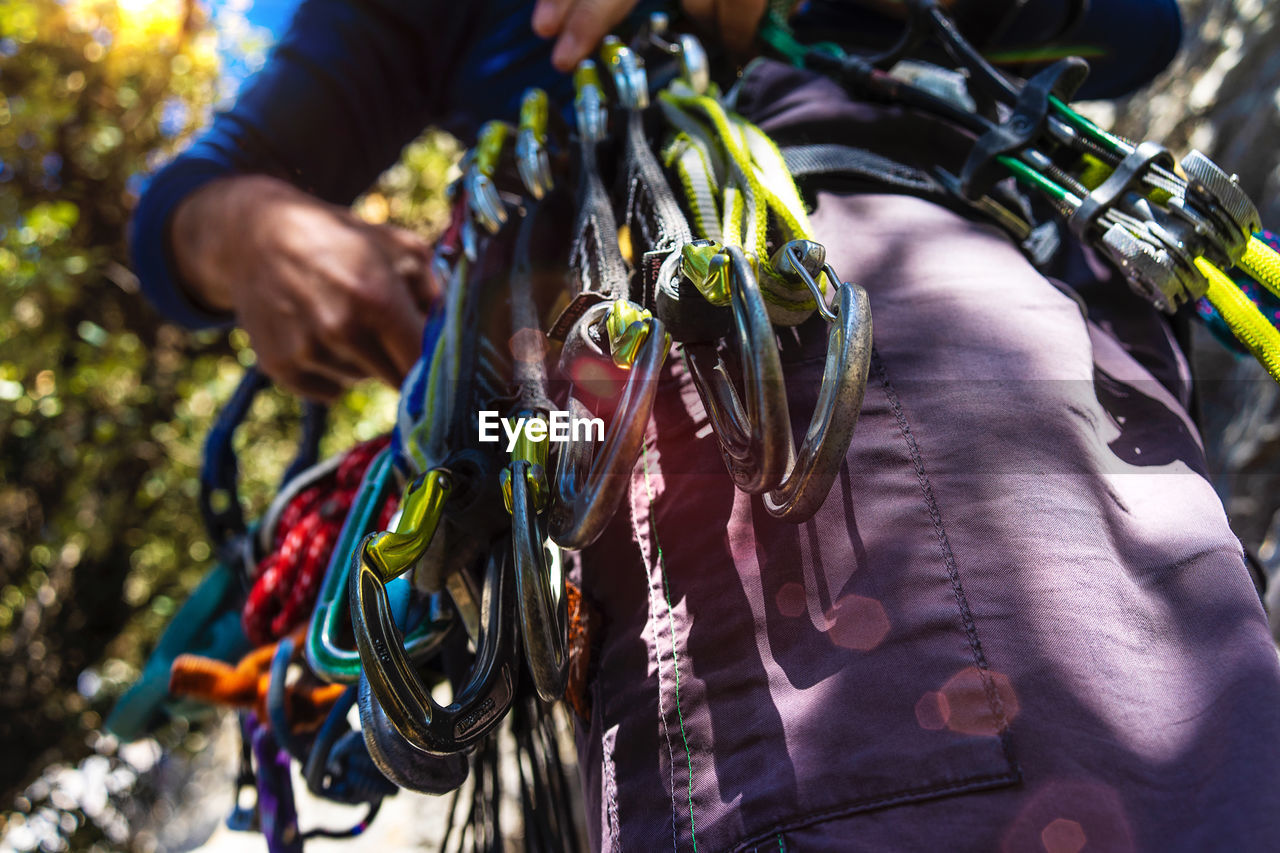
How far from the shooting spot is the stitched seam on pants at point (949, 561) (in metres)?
0.41

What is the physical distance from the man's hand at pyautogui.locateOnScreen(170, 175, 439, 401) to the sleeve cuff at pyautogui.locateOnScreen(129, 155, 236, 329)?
28 millimetres

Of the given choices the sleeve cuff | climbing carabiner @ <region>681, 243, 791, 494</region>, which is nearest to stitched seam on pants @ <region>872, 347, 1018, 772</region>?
climbing carabiner @ <region>681, 243, 791, 494</region>

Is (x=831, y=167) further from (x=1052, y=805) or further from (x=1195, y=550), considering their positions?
(x=1052, y=805)

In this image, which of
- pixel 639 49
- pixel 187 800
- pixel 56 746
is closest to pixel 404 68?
pixel 639 49

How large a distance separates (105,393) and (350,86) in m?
2.32

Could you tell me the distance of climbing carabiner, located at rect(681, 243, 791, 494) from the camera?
1.32ft

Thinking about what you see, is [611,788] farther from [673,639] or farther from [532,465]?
[532,465]

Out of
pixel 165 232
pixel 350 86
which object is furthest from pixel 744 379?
pixel 165 232

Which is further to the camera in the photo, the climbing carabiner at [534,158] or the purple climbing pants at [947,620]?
the climbing carabiner at [534,158]

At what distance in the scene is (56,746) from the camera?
256cm

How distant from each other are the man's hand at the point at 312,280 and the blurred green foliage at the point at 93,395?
1.89m

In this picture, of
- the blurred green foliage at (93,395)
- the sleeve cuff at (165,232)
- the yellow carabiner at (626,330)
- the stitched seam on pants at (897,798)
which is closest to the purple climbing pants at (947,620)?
the stitched seam on pants at (897,798)

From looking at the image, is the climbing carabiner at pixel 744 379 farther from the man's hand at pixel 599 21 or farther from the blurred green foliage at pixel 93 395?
the blurred green foliage at pixel 93 395
